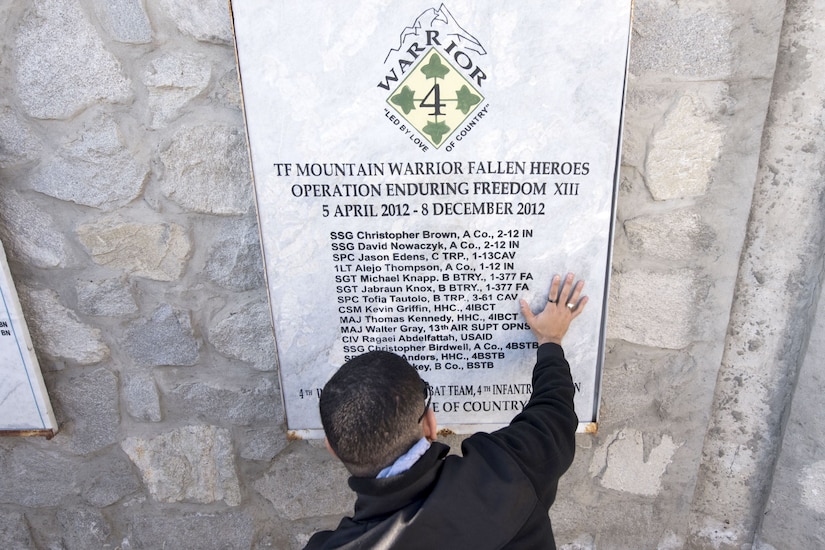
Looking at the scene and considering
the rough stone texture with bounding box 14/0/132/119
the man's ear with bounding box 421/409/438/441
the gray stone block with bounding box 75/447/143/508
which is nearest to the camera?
the man's ear with bounding box 421/409/438/441

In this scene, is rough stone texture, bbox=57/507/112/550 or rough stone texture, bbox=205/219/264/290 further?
rough stone texture, bbox=57/507/112/550

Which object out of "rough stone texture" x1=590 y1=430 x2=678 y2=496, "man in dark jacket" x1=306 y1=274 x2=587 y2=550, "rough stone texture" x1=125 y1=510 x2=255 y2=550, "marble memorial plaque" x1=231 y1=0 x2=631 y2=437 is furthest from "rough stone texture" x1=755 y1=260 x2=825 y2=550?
"rough stone texture" x1=125 y1=510 x2=255 y2=550

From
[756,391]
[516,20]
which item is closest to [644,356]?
[756,391]

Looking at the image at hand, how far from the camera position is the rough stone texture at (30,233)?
1651 millimetres

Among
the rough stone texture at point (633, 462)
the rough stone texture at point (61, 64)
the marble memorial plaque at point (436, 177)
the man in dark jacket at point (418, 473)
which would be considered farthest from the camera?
the rough stone texture at point (633, 462)

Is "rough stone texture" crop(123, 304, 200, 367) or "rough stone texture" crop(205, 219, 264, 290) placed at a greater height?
"rough stone texture" crop(205, 219, 264, 290)

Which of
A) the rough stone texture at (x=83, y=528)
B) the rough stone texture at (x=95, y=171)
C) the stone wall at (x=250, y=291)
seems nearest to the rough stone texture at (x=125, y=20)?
the stone wall at (x=250, y=291)

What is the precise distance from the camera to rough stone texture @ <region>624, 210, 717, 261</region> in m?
1.56

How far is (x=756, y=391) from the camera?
176 centimetres

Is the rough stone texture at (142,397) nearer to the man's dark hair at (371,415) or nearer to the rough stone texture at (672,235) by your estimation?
the man's dark hair at (371,415)

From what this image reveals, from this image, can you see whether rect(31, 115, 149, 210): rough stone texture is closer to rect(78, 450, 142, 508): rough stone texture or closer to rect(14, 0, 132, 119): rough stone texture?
rect(14, 0, 132, 119): rough stone texture

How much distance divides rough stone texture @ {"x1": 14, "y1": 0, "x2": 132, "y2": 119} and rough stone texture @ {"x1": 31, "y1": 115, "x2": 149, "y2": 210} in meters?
0.08

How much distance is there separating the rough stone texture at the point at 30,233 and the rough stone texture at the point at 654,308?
5.53 feet

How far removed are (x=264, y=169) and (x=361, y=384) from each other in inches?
27.2
